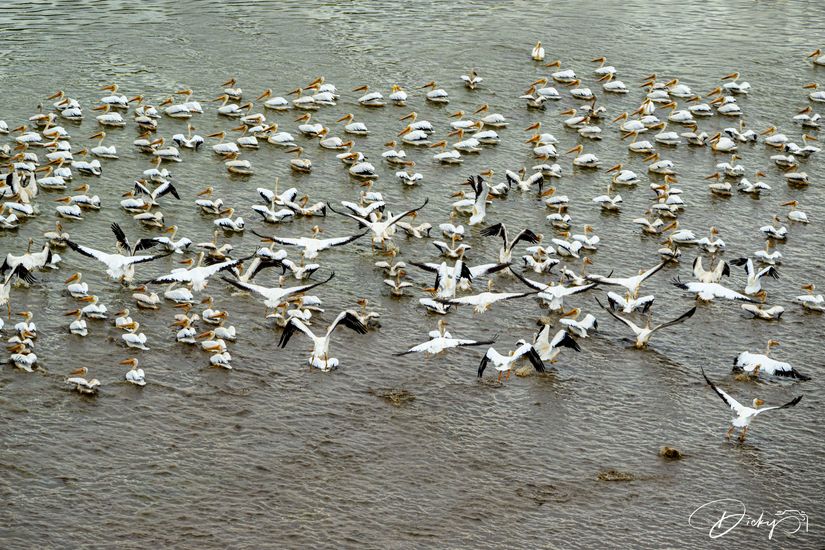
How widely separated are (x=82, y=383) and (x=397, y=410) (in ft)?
16.1

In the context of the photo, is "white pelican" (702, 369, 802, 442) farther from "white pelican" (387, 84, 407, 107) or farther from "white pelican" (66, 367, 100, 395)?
"white pelican" (387, 84, 407, 107)

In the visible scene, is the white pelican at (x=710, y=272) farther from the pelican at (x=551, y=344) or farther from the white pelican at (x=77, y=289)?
the white pelican at (x=77, y=289)

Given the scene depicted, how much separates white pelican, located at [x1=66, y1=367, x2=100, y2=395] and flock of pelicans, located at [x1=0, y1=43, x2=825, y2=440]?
2.5 inches

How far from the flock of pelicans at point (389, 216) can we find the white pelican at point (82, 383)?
0.21 ft

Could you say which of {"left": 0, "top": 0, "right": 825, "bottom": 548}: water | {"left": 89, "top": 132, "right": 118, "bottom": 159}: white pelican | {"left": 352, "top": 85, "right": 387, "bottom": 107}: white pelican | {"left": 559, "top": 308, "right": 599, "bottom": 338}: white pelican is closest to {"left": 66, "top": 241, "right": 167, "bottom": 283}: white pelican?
{"left": 0, "top": 0, "right": 825, "bottom": 548}: water

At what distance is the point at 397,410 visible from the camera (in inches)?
799

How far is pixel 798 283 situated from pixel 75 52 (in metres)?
20.5

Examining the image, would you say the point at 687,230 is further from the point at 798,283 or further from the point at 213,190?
the point at 213,190

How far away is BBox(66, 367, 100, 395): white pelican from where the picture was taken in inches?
776

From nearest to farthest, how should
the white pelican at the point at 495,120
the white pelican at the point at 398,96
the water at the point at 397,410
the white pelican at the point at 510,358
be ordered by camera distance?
the water at the point at 397,410 → the white pelican at the point at 510,358 → the white pelican at the point at 495,120 → the white pelican at the point at 398,96


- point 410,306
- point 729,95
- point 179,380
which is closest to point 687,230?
point 410,306

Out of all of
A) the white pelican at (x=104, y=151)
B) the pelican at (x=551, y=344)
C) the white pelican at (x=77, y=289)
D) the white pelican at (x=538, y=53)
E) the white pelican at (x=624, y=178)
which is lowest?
the white pelican at (x=624, y=178)

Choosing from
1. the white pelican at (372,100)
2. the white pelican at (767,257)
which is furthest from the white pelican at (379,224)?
the white pelican at (372,100)
